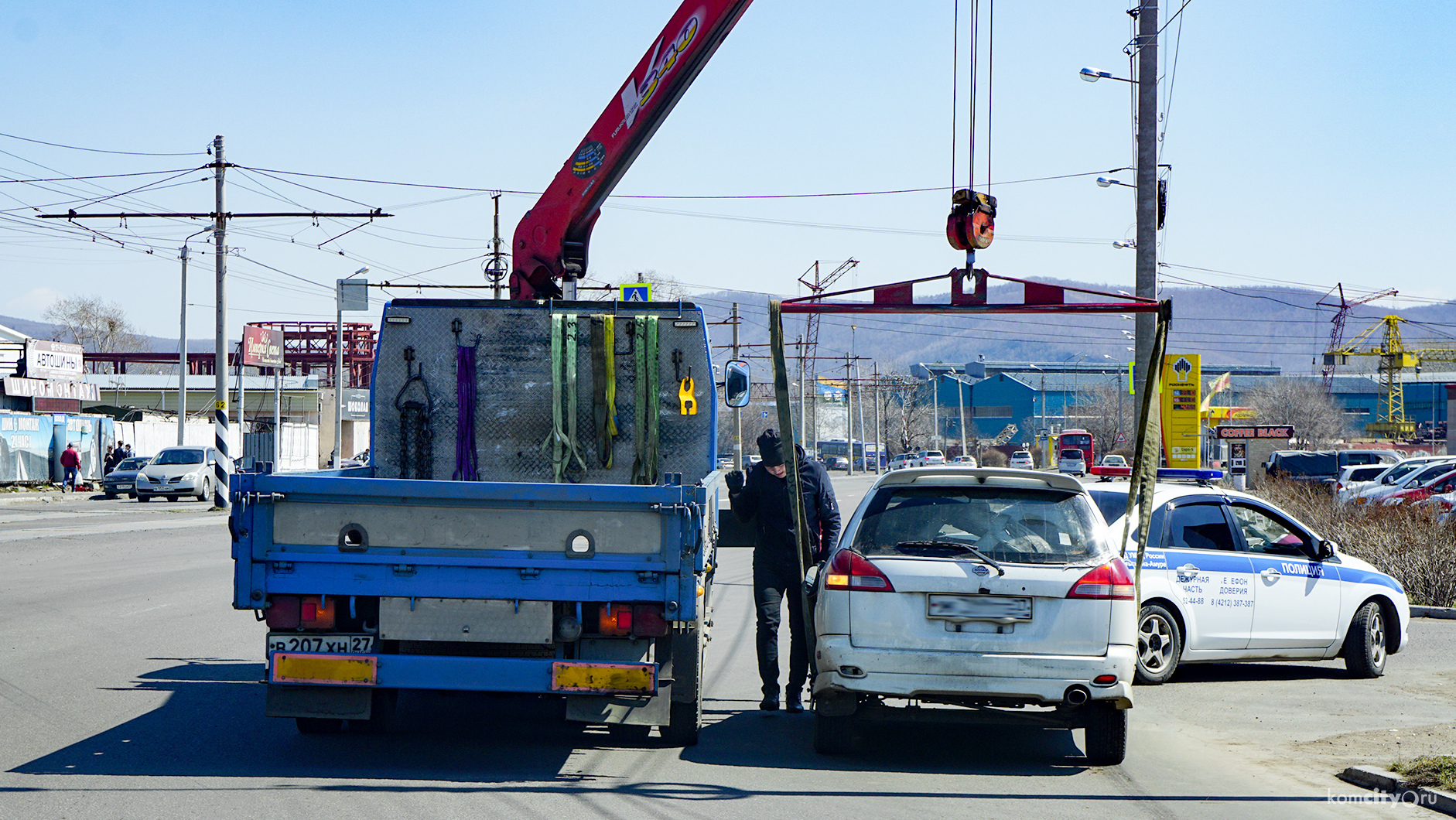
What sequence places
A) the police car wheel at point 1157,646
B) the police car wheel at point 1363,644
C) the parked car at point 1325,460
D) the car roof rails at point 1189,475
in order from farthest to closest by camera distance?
1. the parked car at point 1325,460
2. the car roof rails at point 1189,475
3. the police car wheel at point 1363,644
4. the police car wheel at point 1157,646

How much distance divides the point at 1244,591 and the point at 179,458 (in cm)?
3439

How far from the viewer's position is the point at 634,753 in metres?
7.00

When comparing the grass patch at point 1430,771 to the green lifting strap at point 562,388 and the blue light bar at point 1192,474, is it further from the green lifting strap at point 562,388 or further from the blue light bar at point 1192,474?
the green lifting strap at point 562,388

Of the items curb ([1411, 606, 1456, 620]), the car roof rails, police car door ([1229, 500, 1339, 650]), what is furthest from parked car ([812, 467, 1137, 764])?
curb ([1411, 606, 1456, 620])

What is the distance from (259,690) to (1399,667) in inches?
363

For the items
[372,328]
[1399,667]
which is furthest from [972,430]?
[1399,667]

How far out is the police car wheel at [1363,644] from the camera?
9.96 m

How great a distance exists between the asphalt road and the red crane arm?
3645 millimetres

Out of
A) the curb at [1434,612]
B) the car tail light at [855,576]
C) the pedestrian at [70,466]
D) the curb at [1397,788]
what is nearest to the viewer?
the curb at [1397,788]

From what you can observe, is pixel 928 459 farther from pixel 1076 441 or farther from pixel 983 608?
pixel 983 608

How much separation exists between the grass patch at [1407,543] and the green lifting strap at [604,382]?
1097 centimetres

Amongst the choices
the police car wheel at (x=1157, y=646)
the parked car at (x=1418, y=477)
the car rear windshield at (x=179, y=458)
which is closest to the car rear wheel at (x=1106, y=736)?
the police car wheel at (x=1157, y=646)

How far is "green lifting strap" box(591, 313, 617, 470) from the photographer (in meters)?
8.76

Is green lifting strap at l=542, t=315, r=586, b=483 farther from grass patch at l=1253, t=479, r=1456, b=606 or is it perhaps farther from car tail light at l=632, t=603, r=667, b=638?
grass patch at l=1253, t=479, r=1456, b=606
